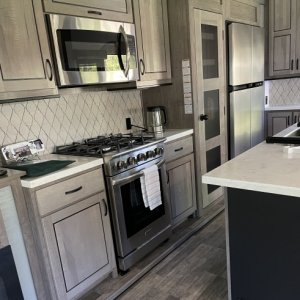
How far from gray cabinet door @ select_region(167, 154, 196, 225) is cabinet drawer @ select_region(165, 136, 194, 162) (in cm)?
5

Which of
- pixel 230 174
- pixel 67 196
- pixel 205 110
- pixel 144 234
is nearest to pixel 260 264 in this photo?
pixel 230 174

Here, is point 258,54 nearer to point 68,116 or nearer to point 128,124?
point 128,124

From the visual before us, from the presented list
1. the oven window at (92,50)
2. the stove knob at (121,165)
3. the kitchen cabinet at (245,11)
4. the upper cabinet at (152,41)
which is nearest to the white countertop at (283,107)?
the kitchen cabinet at (245,11)

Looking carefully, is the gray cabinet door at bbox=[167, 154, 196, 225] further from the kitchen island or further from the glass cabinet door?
the kitchen island

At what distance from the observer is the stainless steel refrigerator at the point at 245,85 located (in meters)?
3.30

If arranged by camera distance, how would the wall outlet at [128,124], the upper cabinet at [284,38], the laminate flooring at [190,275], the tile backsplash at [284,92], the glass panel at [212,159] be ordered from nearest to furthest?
1. the laminate flooring at [190,275]
2. the wall outlet at [128,124]
3. the glass panel at [212,159]
4. the upper cabinet at [284,38]
5. the tile backsplash at [284,92]

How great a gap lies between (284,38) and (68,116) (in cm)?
324

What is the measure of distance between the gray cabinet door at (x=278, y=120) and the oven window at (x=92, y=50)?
260 centimetres

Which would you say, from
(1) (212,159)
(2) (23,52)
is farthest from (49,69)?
(1) (212,159)

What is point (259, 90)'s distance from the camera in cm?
393

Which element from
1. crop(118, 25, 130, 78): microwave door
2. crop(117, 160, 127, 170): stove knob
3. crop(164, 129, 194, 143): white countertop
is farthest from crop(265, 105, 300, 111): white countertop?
crop(117, 160, 127, 170): stove knob

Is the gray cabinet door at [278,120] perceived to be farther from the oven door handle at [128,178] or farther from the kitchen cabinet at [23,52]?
the kitchen cabinet at [23,52]

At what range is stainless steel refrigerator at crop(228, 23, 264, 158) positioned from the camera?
3299 millimetres

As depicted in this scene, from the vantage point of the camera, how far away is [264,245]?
1.51m
